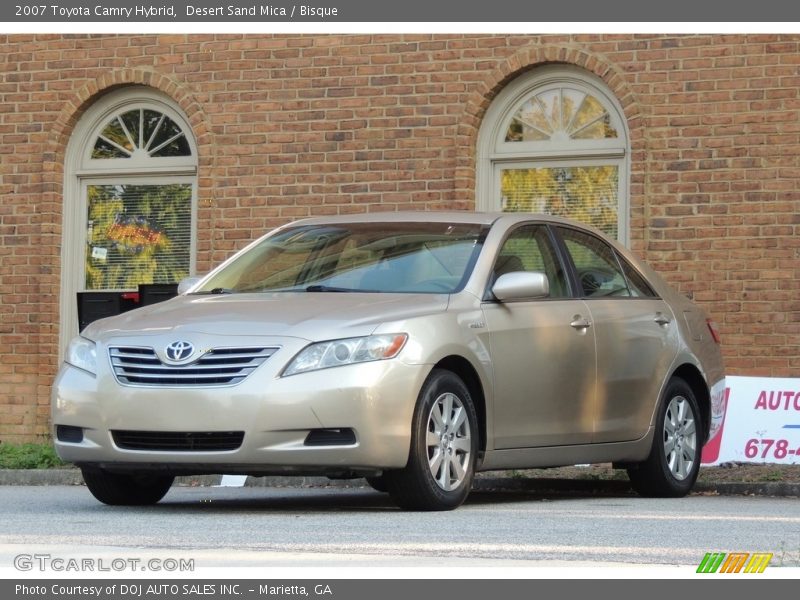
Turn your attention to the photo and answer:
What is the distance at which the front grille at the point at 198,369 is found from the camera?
8.51 m

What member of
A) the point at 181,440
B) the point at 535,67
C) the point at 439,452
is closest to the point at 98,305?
the point at 535,67

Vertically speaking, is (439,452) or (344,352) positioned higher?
(344,352)

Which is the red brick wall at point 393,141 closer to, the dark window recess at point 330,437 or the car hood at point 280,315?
the car hood at point 280,315

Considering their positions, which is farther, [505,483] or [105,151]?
[105,151]

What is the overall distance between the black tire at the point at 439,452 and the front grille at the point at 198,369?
2.75 ft

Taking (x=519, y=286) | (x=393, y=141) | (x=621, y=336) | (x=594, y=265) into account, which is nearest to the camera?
(x=519, y=286)

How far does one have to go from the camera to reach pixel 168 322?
8.92 meters

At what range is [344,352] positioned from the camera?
851 cm

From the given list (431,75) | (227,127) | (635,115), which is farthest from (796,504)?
(227,127)

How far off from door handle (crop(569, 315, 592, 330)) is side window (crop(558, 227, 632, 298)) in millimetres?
285

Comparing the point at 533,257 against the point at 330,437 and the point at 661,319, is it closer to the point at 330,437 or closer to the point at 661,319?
the point at 661,319

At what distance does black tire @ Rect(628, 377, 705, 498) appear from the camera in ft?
35.1

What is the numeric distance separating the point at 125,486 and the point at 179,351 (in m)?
1.26

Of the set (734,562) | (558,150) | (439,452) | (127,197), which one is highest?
(558,150)
